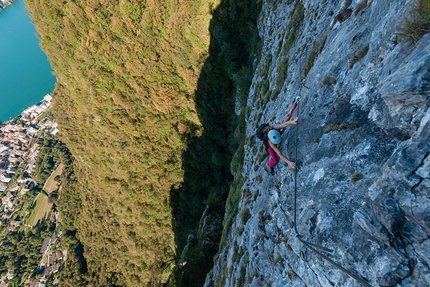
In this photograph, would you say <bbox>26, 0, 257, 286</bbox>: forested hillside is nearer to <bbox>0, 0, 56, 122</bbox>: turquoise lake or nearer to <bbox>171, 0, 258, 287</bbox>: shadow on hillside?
<bbox>171, 0, 258, 287</bbox>: shadow on hillside

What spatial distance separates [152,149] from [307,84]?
2639cm

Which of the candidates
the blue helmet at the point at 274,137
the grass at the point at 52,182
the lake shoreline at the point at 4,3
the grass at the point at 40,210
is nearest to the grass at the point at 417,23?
the blue helmet at the point at 274,137

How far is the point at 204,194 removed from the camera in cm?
3197

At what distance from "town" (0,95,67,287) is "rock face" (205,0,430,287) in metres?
68.1

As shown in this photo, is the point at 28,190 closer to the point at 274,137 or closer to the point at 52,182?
the point at 52,182

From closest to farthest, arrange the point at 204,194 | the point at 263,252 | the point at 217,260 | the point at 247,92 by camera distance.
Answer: the point at 263,252
the point at 217,260
the point at 247,92
the point at 204,194

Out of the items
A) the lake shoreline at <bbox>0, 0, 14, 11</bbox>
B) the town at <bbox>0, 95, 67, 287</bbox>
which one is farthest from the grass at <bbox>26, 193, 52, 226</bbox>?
the lake shoreline at <bbox>0, 0, 14, 11</bbox>

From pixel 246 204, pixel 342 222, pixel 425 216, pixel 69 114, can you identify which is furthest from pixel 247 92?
pixel 69 114

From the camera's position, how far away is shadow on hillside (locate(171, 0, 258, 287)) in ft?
61.6

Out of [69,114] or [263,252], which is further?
[69,114]

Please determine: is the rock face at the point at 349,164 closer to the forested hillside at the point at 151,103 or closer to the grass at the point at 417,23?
the grass at the point at 417,23

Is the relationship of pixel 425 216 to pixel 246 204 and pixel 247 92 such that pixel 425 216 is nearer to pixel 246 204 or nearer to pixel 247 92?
pixel 246 204

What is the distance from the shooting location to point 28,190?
3066 inches

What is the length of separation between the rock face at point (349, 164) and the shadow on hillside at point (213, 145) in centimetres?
752
